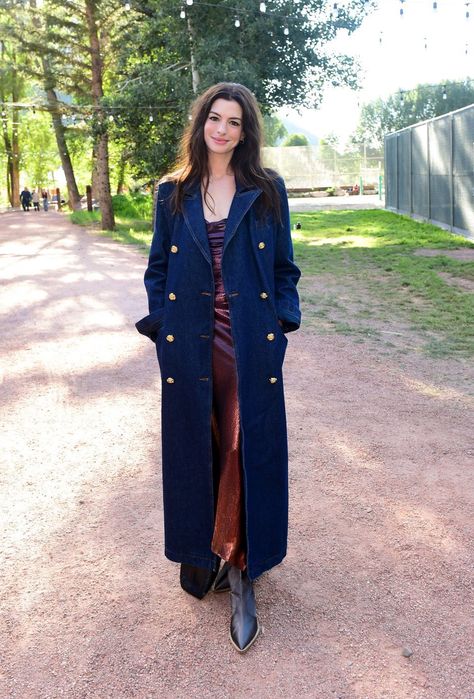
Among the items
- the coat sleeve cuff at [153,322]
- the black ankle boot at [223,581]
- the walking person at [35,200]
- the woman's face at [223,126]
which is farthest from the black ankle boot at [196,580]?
the walking person at [35,200]

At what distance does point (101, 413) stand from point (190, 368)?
2.80 m

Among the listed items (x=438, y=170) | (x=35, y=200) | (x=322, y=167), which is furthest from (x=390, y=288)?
(x=35, y=200)

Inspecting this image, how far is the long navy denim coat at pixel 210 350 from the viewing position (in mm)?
2803

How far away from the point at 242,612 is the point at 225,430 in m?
0.66

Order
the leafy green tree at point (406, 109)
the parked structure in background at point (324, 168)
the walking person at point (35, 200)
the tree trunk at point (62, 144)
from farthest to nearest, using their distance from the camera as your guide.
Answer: the leafy green tree at point (406, 109), the walking person at point (35, 200), the parked structure in background at point (324, 168), the tree trunk at point (62, 144)

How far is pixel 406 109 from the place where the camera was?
2477 inches

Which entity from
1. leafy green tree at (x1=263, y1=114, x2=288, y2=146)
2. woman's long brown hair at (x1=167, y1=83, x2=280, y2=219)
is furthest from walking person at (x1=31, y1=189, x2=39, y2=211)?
woman's long brown hair at (x1=167, y1=83, x2=280, y2=219)

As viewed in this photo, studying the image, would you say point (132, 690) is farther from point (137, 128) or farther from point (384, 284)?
point (137, 128)

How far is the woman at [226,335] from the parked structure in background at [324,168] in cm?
3942

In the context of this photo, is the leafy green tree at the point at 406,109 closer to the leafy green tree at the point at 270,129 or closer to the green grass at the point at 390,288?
the leafy green tree at the point at 270,129

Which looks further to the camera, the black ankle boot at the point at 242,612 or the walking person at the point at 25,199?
the walking person at the point at 25,199

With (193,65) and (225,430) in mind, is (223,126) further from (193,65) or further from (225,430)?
(193,65)

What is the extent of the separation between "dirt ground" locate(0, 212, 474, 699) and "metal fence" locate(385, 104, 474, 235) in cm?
977

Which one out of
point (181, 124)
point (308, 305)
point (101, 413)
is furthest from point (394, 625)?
point (181, 124)
